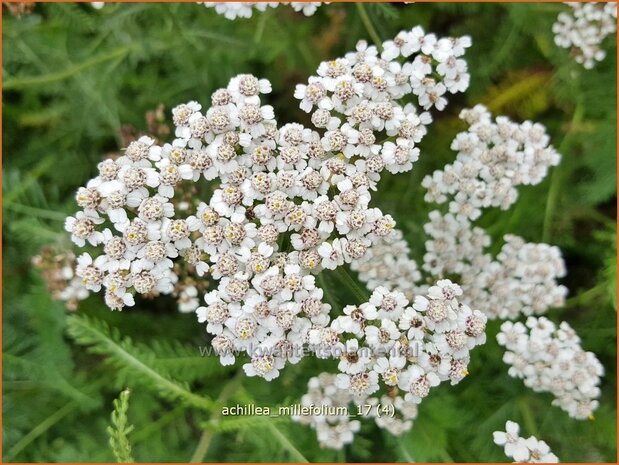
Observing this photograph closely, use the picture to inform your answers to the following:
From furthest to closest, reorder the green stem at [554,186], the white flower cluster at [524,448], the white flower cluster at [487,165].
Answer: the green stem at [554,186] < the white flower cluster at [487,165] < the white flower cluster at [524,448]

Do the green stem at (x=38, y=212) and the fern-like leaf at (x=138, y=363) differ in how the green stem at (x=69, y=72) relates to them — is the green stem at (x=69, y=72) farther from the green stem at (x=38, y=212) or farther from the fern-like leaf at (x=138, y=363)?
the fern-like leaf at (x=138, y=363)

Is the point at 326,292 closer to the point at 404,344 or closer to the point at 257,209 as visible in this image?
the point at 404,344

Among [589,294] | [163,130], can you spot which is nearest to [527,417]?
[589,294]

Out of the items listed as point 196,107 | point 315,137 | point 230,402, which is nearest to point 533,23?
point 315,137

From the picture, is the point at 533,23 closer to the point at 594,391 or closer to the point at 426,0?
the point at 426,0

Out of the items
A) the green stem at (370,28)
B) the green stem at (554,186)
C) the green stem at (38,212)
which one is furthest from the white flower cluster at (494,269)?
the green stem at (38,212)
